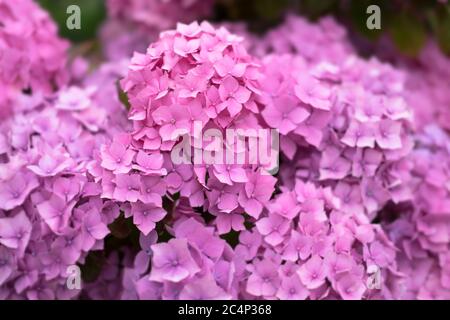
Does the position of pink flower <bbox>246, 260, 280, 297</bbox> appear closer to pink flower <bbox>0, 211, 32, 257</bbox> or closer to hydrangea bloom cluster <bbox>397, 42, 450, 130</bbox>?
pink flower <bbox>0, 211, 32, 257</bbox>

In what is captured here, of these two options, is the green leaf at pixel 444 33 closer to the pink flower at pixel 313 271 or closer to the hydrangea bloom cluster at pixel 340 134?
the hydrangea bloom cluster at pixel 340 134

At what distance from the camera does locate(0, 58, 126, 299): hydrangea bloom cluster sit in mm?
1077

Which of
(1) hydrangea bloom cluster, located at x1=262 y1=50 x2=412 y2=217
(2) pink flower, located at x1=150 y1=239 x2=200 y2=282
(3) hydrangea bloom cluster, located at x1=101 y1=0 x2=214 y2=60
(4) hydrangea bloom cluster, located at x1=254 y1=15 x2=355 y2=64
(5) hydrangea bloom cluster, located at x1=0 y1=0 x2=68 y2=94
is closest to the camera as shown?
(2) pink flower, located at x1=150 y1=239 x2=200 y2=282

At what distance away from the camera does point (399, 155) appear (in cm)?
125

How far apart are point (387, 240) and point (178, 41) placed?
52 centimetres

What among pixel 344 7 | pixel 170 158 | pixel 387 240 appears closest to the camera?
pixel 170 158

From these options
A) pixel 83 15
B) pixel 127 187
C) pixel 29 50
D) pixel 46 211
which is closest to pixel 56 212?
pixel 46 211

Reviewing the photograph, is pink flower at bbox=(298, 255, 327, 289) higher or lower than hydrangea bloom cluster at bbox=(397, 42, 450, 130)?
lower

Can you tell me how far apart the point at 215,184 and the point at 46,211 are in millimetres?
288

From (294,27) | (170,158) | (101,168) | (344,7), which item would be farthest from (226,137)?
(344,7)

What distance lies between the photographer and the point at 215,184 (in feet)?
3.50

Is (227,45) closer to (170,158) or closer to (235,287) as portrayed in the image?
(170,158)

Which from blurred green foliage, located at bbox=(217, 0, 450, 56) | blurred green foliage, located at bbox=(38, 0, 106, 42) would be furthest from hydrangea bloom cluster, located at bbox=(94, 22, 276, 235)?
blurred green foliage, located at bbox=(38, 0, 106, 42)

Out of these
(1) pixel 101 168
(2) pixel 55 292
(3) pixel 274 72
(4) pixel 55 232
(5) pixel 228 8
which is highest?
(5) pixel 228 8
